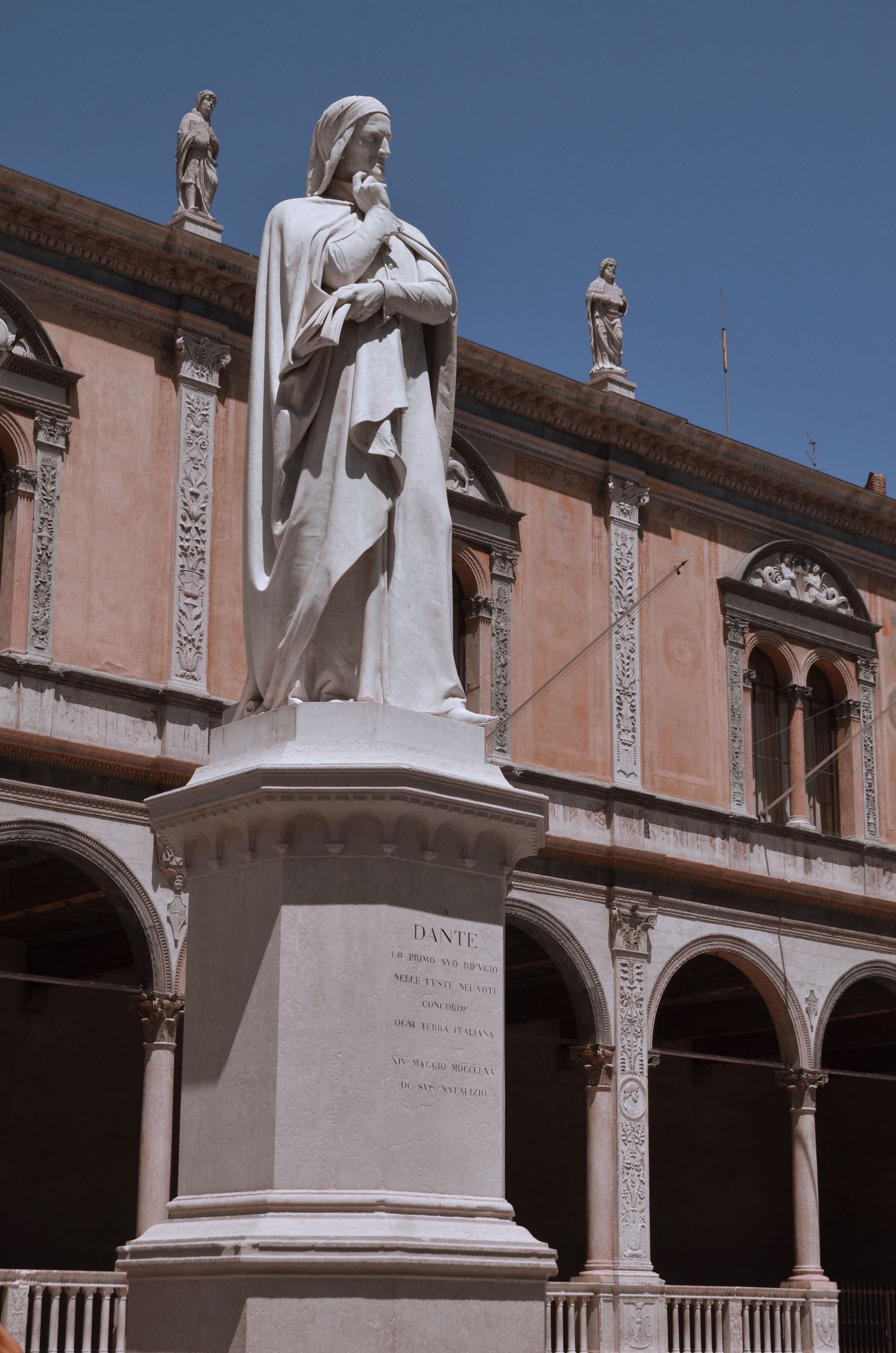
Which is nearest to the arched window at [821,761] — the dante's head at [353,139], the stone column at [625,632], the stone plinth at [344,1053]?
the stone column at [625,632]

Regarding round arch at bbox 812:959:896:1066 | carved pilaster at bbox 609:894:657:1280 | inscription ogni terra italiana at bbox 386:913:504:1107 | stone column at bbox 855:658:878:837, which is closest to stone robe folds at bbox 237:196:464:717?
inscription ogni terra italiana at bbox 386:913:504:1107

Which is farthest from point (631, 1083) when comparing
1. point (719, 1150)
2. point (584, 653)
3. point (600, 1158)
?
point (719, 1150)

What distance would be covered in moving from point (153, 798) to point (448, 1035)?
1.16 m

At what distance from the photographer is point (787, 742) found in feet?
72.8

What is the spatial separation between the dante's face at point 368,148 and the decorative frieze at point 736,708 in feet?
50.9

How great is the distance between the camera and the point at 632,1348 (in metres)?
18.0

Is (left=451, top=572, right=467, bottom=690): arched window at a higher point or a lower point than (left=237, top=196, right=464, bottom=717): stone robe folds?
higher

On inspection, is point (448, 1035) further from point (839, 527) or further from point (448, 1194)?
point (839, 527)

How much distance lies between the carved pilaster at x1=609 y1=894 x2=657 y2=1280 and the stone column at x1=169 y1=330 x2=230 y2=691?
5.23 meters

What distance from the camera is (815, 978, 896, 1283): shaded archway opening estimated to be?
2605 cm

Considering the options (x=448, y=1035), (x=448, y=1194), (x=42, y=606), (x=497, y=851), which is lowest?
(x=448, y=1194)

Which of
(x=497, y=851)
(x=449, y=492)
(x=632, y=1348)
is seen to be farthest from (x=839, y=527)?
(x=497, y=851)

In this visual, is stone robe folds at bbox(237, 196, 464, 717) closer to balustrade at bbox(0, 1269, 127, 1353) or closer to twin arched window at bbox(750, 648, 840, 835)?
balustrade at bbox(0, 1269, 127, 1353)

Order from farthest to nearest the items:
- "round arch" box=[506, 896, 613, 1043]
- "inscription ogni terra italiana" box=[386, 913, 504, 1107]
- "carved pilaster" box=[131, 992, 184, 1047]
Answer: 1. "round arch" box=[506, 896, 613, 1043]
2. "carved pilaster" box=[131, 992, 184, 1047]
3. "inscription ogni terra italiana" box=[386, 913, 504, 1107]
